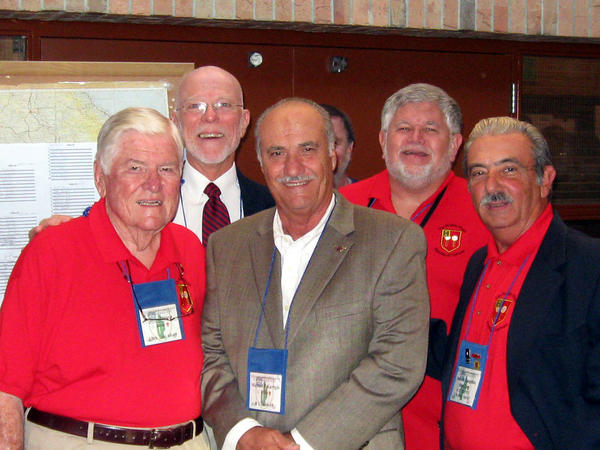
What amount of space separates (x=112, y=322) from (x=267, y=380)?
1.89 feet

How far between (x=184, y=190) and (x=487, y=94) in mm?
2816

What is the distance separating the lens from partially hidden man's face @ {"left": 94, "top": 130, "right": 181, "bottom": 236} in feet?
7.70

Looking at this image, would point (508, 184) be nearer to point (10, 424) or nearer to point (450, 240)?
point (450, 240)

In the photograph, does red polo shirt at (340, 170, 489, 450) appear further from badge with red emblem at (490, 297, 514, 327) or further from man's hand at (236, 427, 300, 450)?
man's hand at (236, 427, 300, 450)

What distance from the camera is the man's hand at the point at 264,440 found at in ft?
7.03

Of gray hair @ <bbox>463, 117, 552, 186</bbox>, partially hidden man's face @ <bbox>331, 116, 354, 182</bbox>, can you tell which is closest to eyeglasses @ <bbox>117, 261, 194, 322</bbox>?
gray hair @ <bbox>463, 117, 552, 186</bbox>

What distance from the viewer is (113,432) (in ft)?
7.05

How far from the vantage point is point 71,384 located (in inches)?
85.5


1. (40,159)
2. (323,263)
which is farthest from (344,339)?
(40,159)

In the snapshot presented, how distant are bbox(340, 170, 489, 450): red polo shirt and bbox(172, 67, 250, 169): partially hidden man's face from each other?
81 centimetres

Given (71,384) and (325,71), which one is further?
(325,71)

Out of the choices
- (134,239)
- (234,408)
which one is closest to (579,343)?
(234,408)

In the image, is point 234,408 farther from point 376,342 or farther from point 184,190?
point 184,190

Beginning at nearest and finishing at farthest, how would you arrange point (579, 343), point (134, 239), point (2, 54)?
point (579, 343) < point (134, 239) < point (2, 54)
